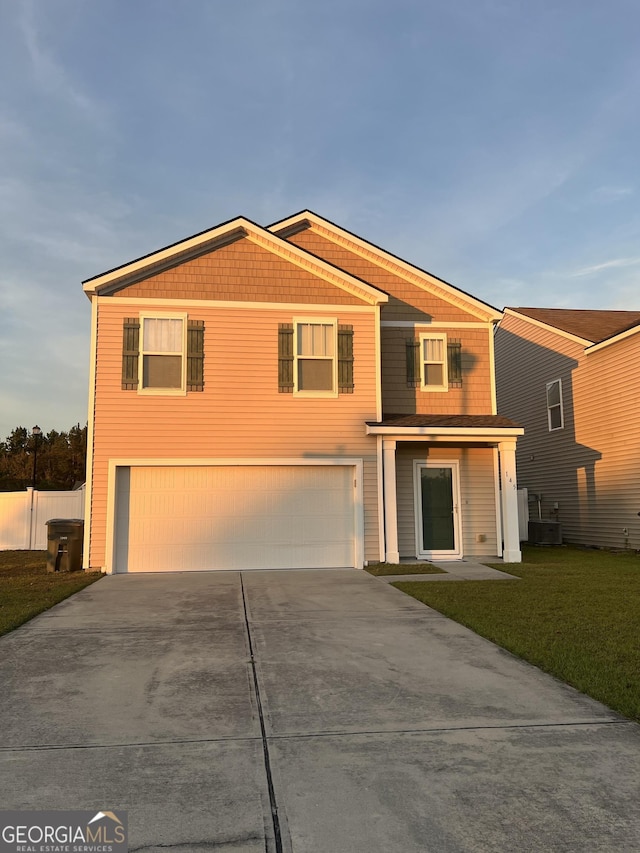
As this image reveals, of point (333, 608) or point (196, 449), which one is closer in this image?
point (333, 608)

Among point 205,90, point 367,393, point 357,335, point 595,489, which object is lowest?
point 595,489

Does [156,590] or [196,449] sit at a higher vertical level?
[196,449]

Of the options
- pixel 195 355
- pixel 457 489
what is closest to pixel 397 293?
pixel 457 489

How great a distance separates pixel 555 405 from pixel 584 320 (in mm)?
3194

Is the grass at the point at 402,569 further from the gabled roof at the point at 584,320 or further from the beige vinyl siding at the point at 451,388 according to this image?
the gabled roof at the point at 584,320

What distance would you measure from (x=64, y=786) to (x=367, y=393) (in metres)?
10.4

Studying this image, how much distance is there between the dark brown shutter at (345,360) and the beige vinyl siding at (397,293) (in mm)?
1370

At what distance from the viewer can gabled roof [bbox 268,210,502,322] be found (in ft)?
46.4

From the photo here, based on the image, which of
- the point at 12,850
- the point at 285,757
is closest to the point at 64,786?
the point at 12,850

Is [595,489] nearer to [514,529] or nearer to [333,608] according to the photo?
[514,529]

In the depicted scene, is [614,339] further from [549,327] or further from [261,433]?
[261,433]

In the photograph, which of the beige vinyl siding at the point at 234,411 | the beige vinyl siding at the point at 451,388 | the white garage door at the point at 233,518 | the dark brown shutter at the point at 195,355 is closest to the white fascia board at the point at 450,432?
the beige vinyl siding at the point at 234,411

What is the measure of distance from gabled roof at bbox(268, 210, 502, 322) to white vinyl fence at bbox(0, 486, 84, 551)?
30.5ft

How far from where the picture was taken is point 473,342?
14281mm
